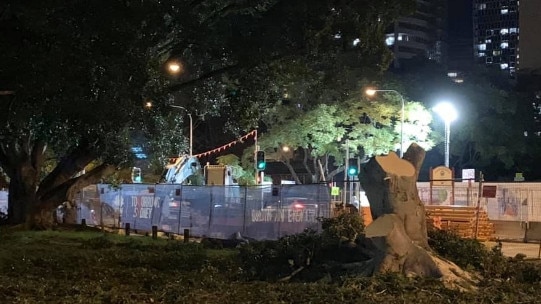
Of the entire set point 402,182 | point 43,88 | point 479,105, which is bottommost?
point 402,182

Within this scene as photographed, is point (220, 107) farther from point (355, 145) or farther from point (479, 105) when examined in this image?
point (479, 105)

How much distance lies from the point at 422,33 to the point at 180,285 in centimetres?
11510

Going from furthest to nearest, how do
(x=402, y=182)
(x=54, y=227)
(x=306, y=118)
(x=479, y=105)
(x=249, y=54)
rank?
1. (x=479, y=105)
2. (x=306, y=118)
3. (x=54, y=227)
4. (x=249, y=54)
5. (x=402, y=182)

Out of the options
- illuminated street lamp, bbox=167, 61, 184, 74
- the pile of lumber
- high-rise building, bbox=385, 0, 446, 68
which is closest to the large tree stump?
illuminated street lamp, bbox=167, 61, 184, 74

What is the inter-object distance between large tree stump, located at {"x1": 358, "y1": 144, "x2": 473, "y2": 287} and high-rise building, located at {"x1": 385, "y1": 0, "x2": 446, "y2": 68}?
304ft

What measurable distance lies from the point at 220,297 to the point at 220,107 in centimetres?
1470

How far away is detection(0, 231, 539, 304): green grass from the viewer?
397 inches

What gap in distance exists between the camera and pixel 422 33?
121000 millimetres

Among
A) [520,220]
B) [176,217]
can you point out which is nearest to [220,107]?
[176,217]

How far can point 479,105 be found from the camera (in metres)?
55.0

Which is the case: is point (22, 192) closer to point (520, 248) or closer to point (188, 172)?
point (188, 172)

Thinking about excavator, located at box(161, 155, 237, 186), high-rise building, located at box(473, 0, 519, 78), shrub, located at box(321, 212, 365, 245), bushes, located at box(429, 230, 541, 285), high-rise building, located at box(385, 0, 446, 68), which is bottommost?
bushes, located at box(429, 230, 541, 285)

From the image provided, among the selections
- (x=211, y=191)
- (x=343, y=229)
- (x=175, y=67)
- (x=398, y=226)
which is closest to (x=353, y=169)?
(x=211, y=191)

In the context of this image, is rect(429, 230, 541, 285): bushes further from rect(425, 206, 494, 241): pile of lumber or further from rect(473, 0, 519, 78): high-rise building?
rect(473, 0, 519, 78): high-rise building
